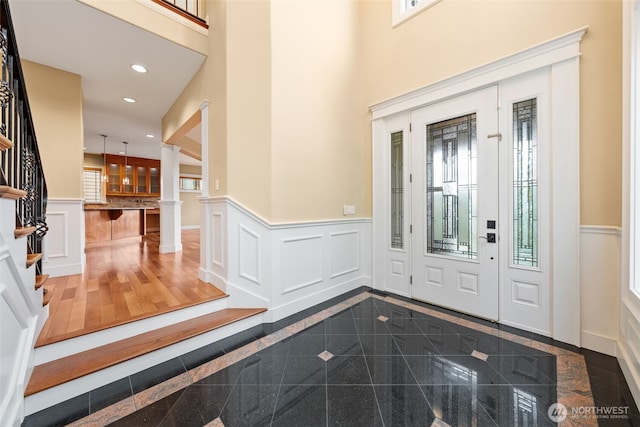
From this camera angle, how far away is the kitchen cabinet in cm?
844

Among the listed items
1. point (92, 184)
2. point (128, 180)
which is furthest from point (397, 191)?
point (92, 184)

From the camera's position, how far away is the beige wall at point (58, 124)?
3354 mm

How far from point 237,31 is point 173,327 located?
10.1 feet

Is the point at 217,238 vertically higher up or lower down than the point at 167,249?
higher up

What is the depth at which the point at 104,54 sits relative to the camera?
3105 mm

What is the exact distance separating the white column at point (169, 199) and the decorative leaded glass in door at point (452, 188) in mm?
4704

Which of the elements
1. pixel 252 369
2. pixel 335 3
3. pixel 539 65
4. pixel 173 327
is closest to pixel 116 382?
pixel 173 327

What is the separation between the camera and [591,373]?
6.01 feet

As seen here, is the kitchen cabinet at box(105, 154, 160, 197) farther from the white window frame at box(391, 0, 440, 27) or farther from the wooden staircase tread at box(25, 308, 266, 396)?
the white window frame at box(391, 0, 440, 27)

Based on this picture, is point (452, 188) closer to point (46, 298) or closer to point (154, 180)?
point (46, 298)

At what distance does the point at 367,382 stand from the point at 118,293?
2.70 metres

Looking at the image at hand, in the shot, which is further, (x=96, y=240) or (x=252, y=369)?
(x=96, y=240)

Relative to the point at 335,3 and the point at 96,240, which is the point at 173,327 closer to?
the point at 335,3

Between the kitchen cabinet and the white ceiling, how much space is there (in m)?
4.21
